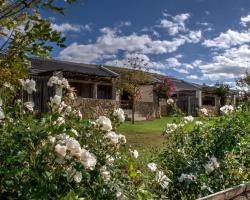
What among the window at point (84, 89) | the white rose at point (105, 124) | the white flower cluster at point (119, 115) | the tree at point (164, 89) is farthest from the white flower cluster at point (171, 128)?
the tree at point (164, 89)

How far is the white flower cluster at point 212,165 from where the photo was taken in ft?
17.4

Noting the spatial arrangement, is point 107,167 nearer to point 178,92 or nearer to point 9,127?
point 9,127

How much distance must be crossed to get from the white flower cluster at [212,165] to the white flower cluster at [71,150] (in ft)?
8.35

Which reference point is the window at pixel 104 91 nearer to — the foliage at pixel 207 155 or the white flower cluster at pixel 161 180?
the foliage at pixel 207 155

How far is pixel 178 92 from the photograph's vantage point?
44938 millimetres

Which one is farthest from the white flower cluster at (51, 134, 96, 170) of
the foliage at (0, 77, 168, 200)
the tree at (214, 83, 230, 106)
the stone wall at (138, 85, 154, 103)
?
the tree at (214, 83, 230, 106)

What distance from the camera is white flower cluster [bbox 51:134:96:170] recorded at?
293 cm

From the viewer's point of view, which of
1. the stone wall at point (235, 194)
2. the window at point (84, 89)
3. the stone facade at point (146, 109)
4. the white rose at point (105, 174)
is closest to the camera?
the white rose at point (105, 174)

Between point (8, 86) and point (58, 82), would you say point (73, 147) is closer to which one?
point (8, 86)

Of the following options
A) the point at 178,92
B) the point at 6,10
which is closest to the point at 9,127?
the point at 6,10

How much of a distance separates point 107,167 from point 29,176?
2.65ft

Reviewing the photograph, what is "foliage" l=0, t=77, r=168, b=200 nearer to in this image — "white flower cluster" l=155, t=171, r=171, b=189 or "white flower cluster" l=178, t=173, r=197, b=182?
"white flower cluster" l=155, t=171, r=171, b=189

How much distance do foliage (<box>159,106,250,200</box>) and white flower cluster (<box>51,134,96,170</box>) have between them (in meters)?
2.28

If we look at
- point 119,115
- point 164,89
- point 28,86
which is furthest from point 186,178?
point 164,89
